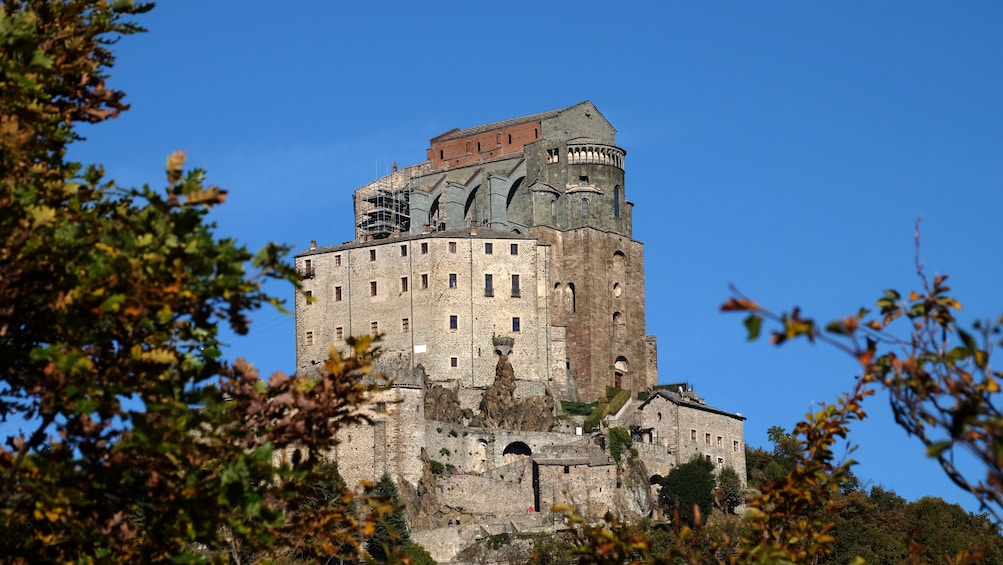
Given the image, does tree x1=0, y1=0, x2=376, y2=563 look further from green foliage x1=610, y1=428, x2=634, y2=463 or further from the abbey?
green foliage x1=610, y1=428, x2=634, y2=463

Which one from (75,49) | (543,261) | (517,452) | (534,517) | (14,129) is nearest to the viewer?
(14,129)

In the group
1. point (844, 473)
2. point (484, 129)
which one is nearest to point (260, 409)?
point (844, 473)

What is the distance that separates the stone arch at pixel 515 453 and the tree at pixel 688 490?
664 centimetres

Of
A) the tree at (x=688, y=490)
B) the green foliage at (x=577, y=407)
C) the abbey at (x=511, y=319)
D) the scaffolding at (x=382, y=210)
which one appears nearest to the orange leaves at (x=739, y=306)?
the abbey at (x=511, y=319)

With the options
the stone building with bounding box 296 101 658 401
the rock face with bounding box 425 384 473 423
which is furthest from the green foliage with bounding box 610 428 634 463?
the rock face with bounding box 425 384 473 423

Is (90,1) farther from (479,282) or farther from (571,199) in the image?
(571,199)

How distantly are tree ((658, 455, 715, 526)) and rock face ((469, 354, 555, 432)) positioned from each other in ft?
21.5

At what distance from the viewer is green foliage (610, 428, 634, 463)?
78.8 m

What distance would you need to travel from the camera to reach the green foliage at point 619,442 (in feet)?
259

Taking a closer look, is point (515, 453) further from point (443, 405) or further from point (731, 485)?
point (731, 485)

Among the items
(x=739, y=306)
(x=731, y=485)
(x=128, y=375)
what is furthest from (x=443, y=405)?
(x=739, y=306)

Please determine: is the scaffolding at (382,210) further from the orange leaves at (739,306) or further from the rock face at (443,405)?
the orange leaves at (739,306)

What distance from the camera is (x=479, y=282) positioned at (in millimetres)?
83188

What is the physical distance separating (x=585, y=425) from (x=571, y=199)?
1346 cm
